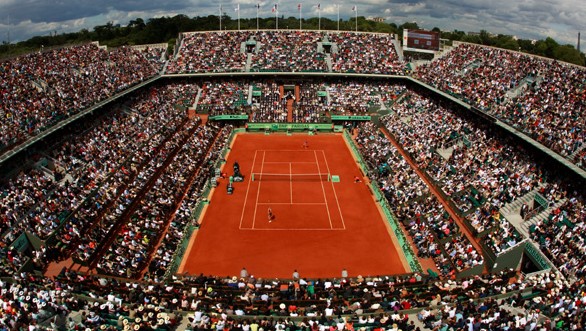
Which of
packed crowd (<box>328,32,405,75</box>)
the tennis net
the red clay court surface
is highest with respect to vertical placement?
packed crowd (<box>328,32,405,75</box>)

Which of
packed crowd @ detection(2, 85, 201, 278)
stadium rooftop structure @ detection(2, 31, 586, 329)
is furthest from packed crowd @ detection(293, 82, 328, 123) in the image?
packed crowd @ detection(2, 85, 201, 278)

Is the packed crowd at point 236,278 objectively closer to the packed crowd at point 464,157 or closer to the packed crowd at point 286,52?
the packed crowd at point 464,157

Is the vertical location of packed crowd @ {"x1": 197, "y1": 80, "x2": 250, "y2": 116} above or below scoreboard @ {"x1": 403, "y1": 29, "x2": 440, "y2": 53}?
below

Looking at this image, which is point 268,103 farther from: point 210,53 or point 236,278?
point 236,278

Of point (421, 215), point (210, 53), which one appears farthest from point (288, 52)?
point (421, 215)

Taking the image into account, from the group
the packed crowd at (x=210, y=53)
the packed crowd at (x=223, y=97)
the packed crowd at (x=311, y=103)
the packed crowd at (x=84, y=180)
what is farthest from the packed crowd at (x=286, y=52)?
the packed crowd at (x=84, y=180)

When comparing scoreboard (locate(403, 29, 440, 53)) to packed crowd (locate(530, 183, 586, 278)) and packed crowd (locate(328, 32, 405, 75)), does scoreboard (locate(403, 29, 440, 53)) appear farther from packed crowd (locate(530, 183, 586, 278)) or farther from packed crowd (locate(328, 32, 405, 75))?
packed crowd (locate(530, 183, 586, 278))

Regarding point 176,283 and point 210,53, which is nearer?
point 176,283

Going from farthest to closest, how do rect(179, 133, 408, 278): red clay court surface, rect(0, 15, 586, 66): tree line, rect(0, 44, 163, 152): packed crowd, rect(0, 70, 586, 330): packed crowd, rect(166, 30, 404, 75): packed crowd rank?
rect(0, 15, 586, 66): tree line
rect(166, 30, 404, 75): packed crowd
rect(0, 44, 163, 152): packed crowd
rect(179, 133, 408, 278): red clay court surface
rect(0, 70, 586, 330): packed crowd
